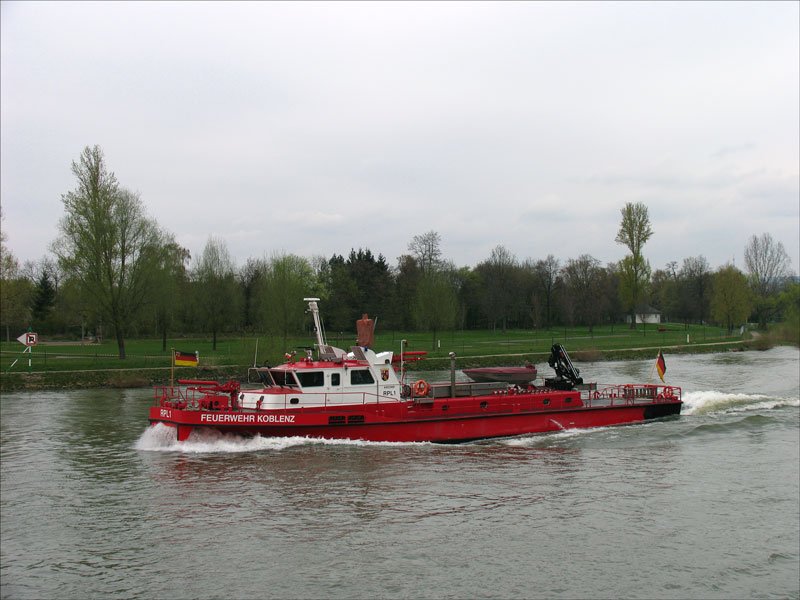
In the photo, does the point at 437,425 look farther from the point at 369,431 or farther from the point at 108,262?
the point at 108,262

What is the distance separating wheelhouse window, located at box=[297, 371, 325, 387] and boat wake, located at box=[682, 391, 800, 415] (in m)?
19.4

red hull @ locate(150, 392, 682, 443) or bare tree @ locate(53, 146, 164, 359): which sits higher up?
bare tree @ locate(53, 146, 164, 359)

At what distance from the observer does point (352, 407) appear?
91.0 feet

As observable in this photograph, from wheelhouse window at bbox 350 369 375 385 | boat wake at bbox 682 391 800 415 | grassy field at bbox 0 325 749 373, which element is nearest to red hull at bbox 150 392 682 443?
wheelhouse window at bbox 350 369 375 385

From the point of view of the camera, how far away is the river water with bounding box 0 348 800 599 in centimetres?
1535

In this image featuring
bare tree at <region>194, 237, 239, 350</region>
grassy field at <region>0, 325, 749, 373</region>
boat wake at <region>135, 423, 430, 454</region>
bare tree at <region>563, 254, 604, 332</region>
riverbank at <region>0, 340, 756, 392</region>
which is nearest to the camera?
boat wake at <region>135, 423, 430, 454</region>

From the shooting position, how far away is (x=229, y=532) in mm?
18016

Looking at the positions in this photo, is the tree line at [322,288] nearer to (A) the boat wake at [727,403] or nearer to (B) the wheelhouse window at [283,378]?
(A) the boat wake at [727,403]

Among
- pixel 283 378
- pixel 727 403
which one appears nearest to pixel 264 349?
pixel 283 378

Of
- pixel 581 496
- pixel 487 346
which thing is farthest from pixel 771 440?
pixel 487 346

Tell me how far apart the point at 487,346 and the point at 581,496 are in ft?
176

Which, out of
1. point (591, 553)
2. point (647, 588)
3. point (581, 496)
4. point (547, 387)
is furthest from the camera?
point (547, 387)

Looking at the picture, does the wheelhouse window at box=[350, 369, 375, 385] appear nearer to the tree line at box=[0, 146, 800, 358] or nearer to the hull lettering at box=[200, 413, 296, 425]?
the hull lettering at box=[200, 413, 296, 425]

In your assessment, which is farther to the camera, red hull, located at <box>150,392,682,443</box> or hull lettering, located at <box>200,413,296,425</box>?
red hull, located at <box>150,392,682,443</box>
